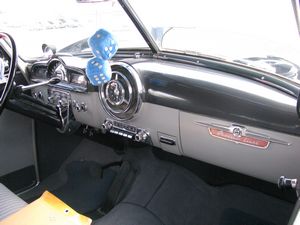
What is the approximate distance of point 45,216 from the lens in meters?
1.53

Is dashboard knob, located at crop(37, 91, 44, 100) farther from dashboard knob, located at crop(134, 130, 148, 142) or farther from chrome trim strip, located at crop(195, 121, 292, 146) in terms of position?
chrome trim strip, located at crop(195, 121, 292, 146)

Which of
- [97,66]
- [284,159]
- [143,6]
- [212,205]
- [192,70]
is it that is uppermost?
[143,6]

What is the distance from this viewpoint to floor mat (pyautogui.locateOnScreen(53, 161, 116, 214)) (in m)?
2.64

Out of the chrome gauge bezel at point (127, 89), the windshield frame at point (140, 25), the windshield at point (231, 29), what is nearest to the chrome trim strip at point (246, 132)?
the windshield at point (231, 29)

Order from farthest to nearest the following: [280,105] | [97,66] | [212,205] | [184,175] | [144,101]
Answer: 1. [184,175]
2. [212,205]
3. [144,101]
4. [97,66]
5. [280,105]

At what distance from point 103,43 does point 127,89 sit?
0.39 meters

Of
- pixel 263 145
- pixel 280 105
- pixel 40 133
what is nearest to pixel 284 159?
pixel 263 145

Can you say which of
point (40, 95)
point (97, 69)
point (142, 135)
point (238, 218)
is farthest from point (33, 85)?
point (238, 218)

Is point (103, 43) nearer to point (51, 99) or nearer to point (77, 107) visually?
point (77, 107)

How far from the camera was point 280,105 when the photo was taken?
1549mm

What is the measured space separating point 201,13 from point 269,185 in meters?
1.15

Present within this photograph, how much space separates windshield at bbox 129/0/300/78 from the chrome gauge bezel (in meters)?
0.33

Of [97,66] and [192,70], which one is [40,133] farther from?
[192,70]

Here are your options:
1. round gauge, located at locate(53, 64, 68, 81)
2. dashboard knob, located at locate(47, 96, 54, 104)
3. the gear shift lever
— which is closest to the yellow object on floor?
the gear shift lever
